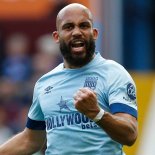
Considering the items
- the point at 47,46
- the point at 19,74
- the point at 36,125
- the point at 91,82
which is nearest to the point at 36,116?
the point at 36,125

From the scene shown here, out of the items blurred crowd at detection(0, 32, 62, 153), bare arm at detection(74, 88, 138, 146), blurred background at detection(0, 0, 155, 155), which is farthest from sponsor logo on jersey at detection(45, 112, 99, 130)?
blurred crowd at detection(0, 32, 62, 153)

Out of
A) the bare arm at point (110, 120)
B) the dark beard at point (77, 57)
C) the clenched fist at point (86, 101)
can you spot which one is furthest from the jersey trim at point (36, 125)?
the clenched fist at point (86, 101)

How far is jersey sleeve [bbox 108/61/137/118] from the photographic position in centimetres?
754

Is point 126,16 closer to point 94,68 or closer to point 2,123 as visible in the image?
point 2,123

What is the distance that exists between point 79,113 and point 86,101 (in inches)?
27.8

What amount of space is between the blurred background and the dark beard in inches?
275

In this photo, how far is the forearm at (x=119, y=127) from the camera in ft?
23.6

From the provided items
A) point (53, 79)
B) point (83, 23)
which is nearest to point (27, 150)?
point (53, 79)

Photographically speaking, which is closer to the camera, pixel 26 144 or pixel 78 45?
pixel 78 45

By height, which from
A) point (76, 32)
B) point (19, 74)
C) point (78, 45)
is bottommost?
point (19, 74)

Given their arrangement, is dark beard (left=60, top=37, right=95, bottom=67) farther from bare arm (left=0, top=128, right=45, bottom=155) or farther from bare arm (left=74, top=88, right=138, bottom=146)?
bare arm (left=0, top=128, right=45, bottom=155)

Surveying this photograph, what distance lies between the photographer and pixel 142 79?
1540 cm

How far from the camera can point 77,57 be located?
785cm

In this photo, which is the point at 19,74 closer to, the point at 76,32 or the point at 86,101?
the point at 76,32
